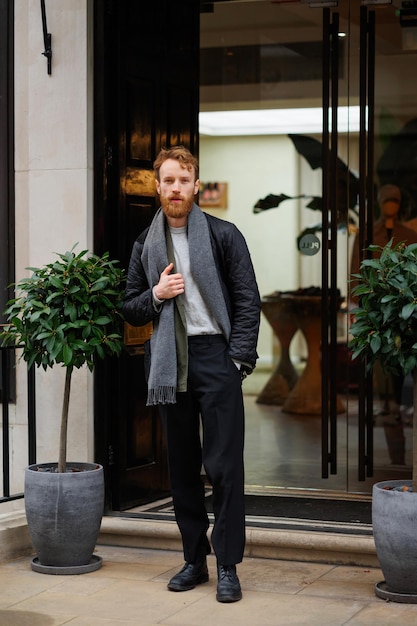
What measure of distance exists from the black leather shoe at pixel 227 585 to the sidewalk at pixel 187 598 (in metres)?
0.04

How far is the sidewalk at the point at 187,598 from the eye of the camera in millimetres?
5227

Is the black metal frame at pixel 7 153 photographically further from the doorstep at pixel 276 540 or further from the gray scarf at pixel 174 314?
the gray scarf at pixel 174 314

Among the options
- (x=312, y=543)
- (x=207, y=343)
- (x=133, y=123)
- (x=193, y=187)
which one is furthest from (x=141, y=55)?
(x=312, y=543)

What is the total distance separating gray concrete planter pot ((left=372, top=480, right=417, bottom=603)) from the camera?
5.30 metres

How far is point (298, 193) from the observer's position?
1037 centimetres

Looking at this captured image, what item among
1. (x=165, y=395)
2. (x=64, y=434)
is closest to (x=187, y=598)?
(x=165, y=395)

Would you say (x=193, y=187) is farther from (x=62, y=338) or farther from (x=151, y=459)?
(x=151, y=459)

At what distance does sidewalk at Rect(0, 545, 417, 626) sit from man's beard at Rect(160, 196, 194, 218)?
1.83 m

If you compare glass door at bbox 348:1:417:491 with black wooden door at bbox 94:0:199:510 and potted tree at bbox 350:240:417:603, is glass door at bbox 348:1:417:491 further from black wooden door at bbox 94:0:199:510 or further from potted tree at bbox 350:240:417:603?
potted tree at bbox 350:240:417:603

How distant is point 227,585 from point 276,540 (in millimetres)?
845

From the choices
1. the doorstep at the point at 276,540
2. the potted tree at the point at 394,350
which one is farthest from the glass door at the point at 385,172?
the potted tree at the point at 394,350

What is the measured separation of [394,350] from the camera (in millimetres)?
5414

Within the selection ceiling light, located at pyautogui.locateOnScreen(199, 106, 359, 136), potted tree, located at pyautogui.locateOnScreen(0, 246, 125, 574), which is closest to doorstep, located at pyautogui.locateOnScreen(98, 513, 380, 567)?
A: potted tree, located at pyautogui.locateOnScreen(0, 246, 125, 574)

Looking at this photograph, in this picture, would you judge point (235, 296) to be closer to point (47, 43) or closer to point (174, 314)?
point (174, 314)
